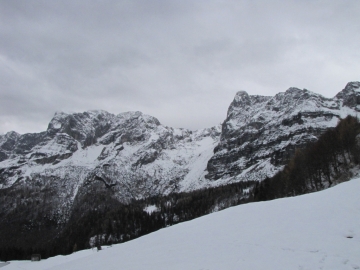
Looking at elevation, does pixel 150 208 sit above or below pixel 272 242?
above

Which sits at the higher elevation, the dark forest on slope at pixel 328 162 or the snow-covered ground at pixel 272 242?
the dark forest on slope at pixel 328 162

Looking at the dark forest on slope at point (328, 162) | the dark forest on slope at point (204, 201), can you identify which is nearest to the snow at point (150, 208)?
the dark forest on slope at point (204, 201)

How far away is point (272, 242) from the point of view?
15.4 metres

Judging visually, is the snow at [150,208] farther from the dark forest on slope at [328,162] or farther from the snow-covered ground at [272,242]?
the snow-covered ground at [272,242]

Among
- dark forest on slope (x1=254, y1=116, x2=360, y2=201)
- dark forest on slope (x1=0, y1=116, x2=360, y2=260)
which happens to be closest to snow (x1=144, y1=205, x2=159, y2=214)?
dark forest on slope (x1=0, y1=116, x2=360, y2=260)

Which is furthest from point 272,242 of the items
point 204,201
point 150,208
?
point 150,208

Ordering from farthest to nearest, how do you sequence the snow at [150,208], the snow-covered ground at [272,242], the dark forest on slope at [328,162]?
the snow at [150,208] → the dark forest on slope at [328,162] → the snow-covered ground at [272,242]

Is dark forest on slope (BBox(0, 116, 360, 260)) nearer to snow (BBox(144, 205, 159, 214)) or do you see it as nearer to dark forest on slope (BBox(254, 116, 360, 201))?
dark forest on slope (BBox(254, 116, 360, 201))

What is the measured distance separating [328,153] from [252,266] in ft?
159

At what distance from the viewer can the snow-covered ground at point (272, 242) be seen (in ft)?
41.2

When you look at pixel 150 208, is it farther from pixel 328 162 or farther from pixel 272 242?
pixel 272 242

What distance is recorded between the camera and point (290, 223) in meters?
18.4

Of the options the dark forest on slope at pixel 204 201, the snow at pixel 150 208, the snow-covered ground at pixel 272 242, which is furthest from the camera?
the snow at pixel 150 208

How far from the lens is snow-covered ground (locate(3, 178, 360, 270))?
12.6m
